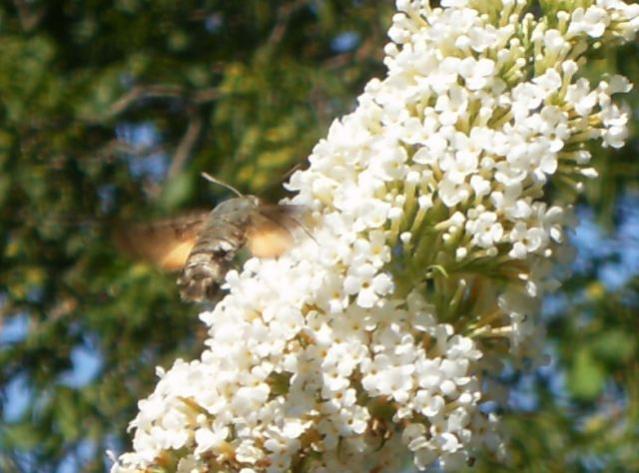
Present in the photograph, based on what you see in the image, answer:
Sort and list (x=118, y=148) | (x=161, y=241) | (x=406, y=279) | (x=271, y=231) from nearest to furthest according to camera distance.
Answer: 1. (x=406, y=279)
2. (x=271, y=231)
3. (x=161, y=241)
4. (x=118, y=148)

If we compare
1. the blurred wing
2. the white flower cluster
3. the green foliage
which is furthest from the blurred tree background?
the white flower cluster

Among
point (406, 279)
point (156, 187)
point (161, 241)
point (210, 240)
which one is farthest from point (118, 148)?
point (406, 279)

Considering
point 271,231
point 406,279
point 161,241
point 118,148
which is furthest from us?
point 118,148

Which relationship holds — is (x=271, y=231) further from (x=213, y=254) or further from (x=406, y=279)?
(x=406, y=279)

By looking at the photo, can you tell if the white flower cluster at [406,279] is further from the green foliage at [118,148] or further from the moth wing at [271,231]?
the green foliage at [118,148]

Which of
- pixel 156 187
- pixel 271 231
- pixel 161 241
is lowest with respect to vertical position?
pixel 156 187

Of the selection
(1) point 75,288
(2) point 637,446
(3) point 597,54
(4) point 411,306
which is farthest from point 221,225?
(1) point 75,288
